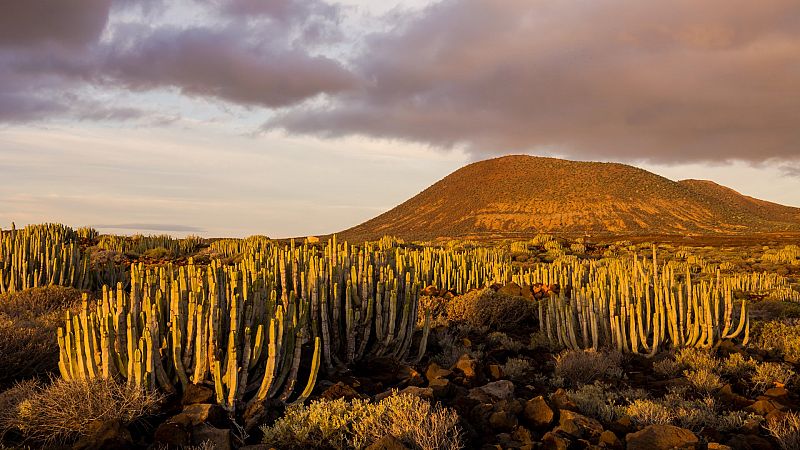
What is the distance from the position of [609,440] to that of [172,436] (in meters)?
3.51

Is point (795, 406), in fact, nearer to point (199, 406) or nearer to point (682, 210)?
point (199, 406)

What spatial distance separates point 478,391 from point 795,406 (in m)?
3.57

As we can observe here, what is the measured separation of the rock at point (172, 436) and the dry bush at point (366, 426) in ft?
2.07

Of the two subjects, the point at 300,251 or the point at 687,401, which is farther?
the point at 300,251

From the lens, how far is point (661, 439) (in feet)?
15.5

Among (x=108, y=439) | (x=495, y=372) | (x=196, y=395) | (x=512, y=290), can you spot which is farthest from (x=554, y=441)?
(x=512, y=290)

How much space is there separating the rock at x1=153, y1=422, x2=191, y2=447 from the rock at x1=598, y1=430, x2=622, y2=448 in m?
3.33

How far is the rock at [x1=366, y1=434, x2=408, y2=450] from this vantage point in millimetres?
4191

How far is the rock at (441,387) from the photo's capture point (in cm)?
570

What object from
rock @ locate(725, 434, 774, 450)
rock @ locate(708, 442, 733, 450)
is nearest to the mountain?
rock @ locate(725, 434, 774, 450)

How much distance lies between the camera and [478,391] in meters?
5.84

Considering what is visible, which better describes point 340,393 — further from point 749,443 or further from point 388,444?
point 749,443

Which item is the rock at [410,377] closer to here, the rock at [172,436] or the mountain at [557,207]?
the rock at [172,436]

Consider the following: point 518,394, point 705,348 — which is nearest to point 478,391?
point 518,394
